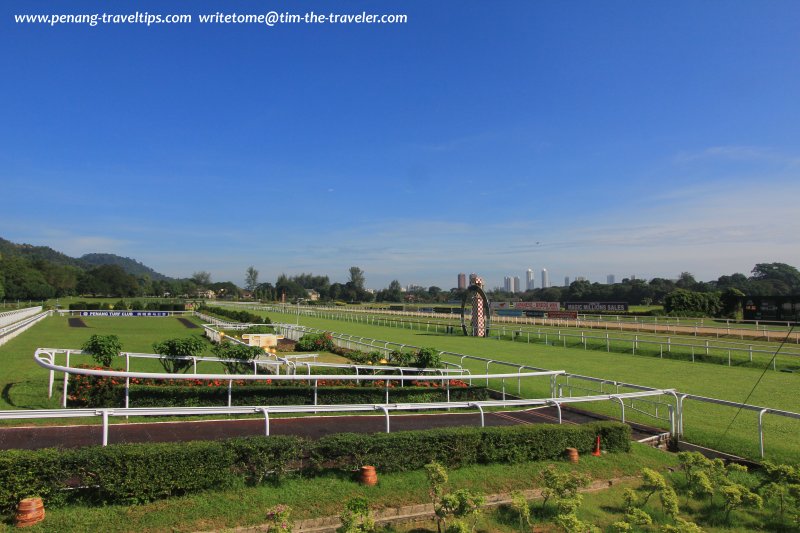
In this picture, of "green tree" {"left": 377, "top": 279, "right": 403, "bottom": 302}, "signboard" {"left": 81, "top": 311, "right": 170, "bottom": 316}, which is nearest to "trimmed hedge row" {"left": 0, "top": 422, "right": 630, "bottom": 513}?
"signboard" {"left": 81, "top": 311, "right": 170, "bottom": 316}

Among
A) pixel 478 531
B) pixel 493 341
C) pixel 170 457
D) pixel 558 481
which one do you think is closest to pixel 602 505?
pixel 558 481

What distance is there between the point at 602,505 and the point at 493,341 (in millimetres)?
22998

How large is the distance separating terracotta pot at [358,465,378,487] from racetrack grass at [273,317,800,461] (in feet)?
19.4

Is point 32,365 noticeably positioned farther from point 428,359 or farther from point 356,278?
point 356,278

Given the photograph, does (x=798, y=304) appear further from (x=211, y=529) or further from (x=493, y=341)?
(x=211, y=529)

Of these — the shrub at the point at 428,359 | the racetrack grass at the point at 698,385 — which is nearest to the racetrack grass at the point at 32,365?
the shrub at the point at 428,359

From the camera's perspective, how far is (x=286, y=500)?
5770mm

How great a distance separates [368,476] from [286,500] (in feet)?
3.40

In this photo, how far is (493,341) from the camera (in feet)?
96.2

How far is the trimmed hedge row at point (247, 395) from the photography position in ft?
33.7

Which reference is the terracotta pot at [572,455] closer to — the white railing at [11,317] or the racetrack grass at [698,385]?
the racetrack grass at [698,385]

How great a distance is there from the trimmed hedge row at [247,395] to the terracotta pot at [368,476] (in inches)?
189

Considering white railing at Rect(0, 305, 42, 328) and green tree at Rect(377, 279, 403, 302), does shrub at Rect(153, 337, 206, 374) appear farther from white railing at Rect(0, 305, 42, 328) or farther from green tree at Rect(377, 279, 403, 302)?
green tree at Rect(377, 279, 403, 302)

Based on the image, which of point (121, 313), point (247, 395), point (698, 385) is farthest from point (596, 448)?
point (121, 313)
